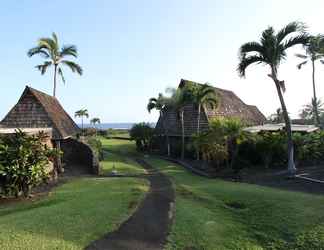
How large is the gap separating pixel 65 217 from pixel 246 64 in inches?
544

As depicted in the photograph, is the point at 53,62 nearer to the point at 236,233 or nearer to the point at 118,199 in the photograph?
the point at 118,199

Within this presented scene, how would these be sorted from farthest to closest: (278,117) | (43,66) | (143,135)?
(278,117)
(143,135)
(43,66)

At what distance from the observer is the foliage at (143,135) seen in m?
33.0

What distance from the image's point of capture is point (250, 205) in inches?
374

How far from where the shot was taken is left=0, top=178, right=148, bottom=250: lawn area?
19.7ft

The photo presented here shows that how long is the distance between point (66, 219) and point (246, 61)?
13926 millimetres

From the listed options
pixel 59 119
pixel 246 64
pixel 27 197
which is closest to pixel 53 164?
pixel 59 119

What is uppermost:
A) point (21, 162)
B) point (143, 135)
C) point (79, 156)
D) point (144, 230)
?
point (143, 135)

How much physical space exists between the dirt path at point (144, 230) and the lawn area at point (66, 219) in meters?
0.28

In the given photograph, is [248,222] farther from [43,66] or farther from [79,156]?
[43,66]

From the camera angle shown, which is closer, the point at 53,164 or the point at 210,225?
the point at 210,225

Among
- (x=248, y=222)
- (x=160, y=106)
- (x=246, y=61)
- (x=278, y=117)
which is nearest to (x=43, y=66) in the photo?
(x=160, y=106)

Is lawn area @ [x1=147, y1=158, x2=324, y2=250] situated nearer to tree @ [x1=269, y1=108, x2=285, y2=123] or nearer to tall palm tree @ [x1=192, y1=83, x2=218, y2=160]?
tall palm tree @ [x1=192, y1=83, x2=218, y2=160]

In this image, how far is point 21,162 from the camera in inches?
431
